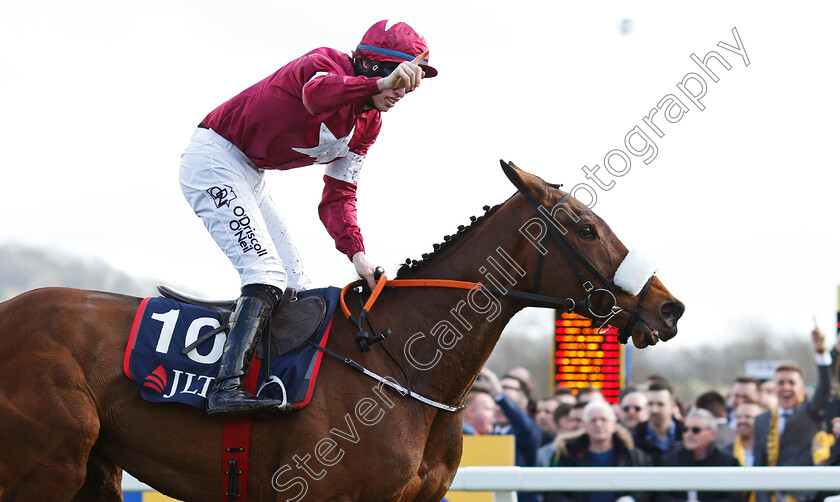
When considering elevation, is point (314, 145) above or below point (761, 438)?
above

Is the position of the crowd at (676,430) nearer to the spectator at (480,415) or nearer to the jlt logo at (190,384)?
the spectator at (480,415)

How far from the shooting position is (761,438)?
22.7ft

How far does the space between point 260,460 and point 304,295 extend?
0.78 metres

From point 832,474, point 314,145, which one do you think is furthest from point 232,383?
point 832,474

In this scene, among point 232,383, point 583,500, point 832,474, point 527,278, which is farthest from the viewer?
point 583,500

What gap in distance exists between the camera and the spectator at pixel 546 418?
7.50 meters

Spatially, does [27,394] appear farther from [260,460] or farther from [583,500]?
[583,500]

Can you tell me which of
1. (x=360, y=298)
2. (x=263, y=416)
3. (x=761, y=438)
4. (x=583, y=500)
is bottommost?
(x=583, y=500)

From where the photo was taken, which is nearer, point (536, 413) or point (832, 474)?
point (832, 474)

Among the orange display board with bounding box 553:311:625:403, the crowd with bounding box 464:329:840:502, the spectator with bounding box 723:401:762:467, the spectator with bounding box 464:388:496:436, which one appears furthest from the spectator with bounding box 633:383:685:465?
the spectator with bounding box 464:388:496:436

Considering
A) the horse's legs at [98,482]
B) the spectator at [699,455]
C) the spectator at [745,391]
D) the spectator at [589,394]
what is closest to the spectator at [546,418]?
the spectator at [589,394]

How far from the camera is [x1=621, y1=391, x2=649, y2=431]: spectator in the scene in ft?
A: 23.6

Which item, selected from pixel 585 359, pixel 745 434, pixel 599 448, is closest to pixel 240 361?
pixel 599 448

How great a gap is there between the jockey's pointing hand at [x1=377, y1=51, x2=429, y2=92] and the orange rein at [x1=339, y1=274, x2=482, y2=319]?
2.85 ft
